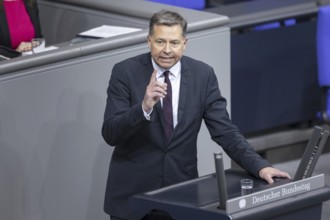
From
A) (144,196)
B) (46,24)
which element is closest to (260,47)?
(46,24)

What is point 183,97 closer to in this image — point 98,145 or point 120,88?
point 120,88

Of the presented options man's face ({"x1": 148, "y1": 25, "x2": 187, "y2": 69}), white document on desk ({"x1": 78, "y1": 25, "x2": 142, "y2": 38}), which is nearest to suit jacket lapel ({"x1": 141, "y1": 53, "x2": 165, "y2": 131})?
man's face ({"x1": 148, "y1": 25, "x2": 187, "y2": 69})

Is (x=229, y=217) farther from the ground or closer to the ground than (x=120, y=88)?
closer to the ground

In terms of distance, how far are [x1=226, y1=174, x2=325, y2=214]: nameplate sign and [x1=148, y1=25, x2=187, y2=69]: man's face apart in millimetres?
768

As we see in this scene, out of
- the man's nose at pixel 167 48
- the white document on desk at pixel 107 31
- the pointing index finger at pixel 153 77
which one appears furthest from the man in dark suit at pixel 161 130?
the white document on desk at pixel 107 31

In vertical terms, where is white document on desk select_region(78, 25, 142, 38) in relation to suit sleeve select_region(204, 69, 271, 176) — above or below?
above

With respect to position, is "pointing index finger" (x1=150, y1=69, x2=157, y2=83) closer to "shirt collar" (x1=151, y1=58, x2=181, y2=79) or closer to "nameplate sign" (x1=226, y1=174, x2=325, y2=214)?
"shirt collar" (x1=151, y1=58, x2=181, y2=79)

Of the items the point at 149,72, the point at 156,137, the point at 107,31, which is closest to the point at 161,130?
the point at 156,137

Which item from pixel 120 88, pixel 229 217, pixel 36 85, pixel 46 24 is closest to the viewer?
pixel 229 217

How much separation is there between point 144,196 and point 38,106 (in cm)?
146

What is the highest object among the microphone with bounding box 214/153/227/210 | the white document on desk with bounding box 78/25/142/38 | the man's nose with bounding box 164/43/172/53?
the man's nose with bounding box 164/43/172/53

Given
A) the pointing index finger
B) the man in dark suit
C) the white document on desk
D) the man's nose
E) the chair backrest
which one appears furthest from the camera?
the chair backrest

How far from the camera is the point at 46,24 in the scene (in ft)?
21.1

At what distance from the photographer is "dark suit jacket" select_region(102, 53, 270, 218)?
4.01m
